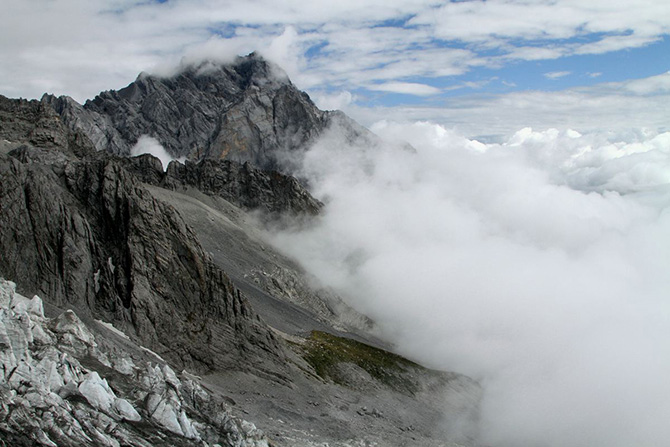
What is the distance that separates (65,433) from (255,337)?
49329mm

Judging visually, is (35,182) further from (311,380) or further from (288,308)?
(288,308)

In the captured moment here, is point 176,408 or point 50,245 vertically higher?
point 50,245

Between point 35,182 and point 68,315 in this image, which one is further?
point 35,182

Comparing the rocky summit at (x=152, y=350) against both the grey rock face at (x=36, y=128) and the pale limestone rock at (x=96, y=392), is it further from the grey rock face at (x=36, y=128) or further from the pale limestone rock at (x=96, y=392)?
the grey rock face at (x=36, y=128)

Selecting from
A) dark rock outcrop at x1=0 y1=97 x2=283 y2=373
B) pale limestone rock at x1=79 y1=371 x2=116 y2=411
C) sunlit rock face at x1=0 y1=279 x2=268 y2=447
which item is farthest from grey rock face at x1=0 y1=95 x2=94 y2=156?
pale limestone rock at x1=79 y1=371 x2=116 y2=411

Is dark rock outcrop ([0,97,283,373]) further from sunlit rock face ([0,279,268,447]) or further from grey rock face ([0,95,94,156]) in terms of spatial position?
grey rock face ([0,95,94,156])

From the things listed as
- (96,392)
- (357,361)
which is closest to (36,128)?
(357,361)

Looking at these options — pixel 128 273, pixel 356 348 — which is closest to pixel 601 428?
pixel 356 348

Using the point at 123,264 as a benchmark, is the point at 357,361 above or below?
below

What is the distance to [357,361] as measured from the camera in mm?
118062

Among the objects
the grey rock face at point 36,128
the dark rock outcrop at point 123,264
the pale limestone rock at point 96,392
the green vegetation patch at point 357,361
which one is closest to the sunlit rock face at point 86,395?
the pale limestone rock at point 96,392

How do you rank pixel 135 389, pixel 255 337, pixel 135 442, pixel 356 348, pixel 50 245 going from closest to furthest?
pixel 135 442 → pixel 135 389 → pixel 50 245 → pixel 255 337 → pixel 356 348

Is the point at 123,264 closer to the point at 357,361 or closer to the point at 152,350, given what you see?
the point at 152,350

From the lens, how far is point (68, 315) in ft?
178
